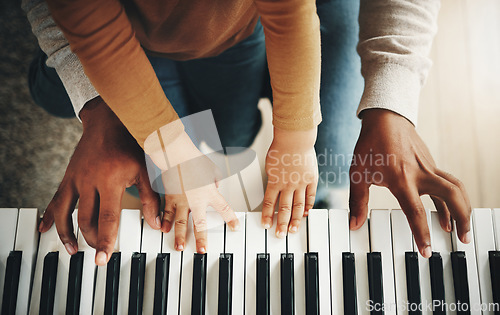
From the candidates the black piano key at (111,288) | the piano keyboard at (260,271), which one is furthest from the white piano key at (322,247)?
the black piano key at (111,288)

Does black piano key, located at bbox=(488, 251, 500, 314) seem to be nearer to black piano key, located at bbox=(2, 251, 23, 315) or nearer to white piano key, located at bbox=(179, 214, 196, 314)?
white piano key, located at bbox=(179, 214, 196, 314)

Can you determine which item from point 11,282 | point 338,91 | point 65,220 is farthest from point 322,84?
point 11,282

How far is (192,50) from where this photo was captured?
688mm

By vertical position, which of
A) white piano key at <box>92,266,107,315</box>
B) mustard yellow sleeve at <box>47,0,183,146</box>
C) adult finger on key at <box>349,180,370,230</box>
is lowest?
white piano key at <box>92,266,107,315</box>

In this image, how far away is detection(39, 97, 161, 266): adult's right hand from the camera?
2.00 feet

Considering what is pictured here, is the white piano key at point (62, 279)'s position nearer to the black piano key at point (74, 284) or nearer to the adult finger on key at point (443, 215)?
the black piano key at point (74, 284)

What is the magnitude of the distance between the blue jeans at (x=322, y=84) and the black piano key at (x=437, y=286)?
0.90 ft

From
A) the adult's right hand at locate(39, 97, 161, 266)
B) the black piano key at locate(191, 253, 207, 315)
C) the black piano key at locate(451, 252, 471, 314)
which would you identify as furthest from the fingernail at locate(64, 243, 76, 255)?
the black piano key at locate(451, 252, 471, 314)

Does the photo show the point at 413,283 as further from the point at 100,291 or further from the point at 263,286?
the point at 100,291

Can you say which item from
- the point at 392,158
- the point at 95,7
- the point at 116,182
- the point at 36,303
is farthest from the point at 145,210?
the point at 392,158

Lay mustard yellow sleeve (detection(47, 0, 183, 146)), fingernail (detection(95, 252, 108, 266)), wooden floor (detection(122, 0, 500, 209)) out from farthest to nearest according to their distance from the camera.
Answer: wooden floor (detection(122, 0, 500, 209)) → fingernail (detection(95, 252, 108, 266)) → mustard yellow sleeve (detection(47, 0, 183, 146))

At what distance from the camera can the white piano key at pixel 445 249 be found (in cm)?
60

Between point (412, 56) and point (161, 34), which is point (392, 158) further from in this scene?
point (161, 34)

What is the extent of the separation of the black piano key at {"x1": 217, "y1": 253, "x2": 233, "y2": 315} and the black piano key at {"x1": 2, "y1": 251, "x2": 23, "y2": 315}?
355 mm
